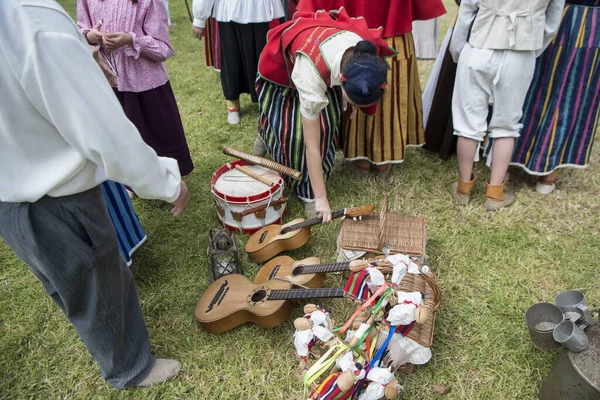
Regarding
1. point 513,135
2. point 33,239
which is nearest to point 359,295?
point 33,239

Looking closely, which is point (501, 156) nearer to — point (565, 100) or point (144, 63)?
point (565, 100)

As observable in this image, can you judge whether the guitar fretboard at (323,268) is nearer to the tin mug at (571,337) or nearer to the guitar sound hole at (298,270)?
the guitar sound hole at (298,270)

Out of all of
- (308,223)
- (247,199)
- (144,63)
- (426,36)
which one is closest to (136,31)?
(144,63)

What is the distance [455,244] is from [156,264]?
184 centimetres

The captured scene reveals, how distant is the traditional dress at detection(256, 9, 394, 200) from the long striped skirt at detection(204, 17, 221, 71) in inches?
82.2

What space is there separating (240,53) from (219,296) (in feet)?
8.19

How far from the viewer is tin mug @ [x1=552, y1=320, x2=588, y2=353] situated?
4.96 ft

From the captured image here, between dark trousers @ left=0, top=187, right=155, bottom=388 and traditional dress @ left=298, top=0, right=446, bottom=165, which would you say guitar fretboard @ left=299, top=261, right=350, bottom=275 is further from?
traditional dress @ left=298, top=0, right=446, bottom=165

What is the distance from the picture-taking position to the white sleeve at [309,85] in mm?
2037

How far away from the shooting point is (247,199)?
247 cm

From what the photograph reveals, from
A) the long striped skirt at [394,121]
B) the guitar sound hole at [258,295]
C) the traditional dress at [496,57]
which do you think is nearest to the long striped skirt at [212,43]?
the long striped skirt at [394,121]

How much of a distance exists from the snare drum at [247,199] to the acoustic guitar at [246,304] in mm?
525

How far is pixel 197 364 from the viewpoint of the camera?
1.97 meters

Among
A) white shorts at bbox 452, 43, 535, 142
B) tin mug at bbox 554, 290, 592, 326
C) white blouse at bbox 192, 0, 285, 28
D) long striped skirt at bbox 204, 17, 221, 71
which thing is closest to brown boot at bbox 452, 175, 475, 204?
white shorts at bbox 452, 43, 535, 142
